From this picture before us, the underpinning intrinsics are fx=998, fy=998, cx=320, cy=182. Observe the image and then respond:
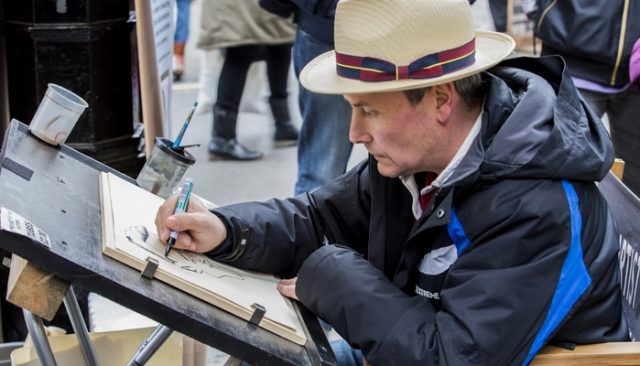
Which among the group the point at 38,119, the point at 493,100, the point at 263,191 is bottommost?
the point at 263,191

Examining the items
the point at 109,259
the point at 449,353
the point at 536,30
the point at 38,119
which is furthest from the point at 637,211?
the point at 536,30

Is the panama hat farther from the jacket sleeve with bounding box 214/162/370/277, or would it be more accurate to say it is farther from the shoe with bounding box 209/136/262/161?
the shoe with bounding box 209/136/262/161

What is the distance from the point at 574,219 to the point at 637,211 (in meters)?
0.47

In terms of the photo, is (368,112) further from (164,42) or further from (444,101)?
(164,42)

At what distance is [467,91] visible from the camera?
212 cm

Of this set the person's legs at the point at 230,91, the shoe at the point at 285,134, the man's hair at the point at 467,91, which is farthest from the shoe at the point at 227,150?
the man's hair at the point at 467,91

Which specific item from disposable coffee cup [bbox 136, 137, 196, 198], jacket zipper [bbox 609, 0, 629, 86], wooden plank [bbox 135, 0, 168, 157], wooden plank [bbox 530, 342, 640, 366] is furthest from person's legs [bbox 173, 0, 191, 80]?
wooden plank [bbox 530, 342, 640, 366]

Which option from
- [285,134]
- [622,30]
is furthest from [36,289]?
[285,134]

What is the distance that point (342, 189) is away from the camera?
8.13 ft

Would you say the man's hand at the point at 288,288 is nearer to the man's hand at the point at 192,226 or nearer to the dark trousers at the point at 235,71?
the man's hand at the point at 192,226

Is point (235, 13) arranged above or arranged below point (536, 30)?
below

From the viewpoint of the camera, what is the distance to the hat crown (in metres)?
2.00

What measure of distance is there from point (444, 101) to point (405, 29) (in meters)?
0.18

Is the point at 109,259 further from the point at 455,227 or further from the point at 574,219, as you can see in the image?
the point at 574,219
